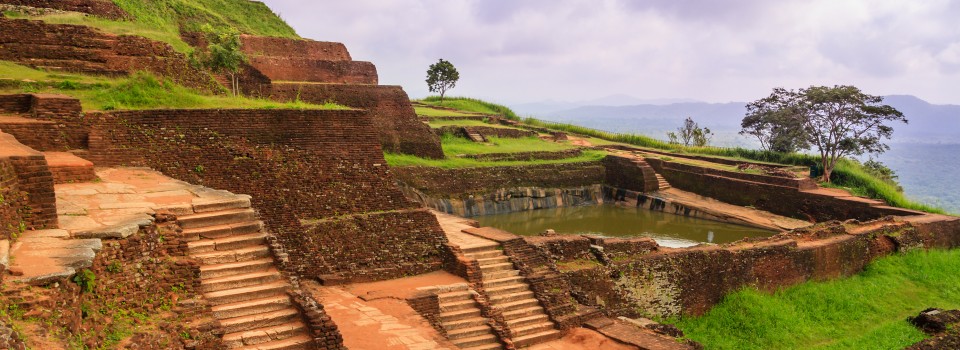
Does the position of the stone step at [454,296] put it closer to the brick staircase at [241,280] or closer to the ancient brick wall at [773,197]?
the brick staircase at [241,280]

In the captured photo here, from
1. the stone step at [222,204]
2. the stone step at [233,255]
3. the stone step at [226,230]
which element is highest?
the stone step at [222,204]

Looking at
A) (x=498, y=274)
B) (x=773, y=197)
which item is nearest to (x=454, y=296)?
(x=498, y=274)

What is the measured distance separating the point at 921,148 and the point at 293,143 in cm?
14781

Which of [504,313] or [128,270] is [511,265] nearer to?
[504,313]

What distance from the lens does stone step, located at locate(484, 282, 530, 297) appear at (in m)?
10.0

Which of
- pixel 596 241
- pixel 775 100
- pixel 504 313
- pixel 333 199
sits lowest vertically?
pixel 504 313

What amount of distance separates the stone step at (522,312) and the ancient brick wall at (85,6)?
9140 mm

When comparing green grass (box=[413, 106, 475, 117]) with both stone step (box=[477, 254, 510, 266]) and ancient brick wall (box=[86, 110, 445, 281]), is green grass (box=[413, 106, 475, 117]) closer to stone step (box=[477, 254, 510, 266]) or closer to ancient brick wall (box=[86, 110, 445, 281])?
stone step (box=[477, 254, 510, 266])

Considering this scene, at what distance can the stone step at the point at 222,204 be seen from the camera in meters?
7.09

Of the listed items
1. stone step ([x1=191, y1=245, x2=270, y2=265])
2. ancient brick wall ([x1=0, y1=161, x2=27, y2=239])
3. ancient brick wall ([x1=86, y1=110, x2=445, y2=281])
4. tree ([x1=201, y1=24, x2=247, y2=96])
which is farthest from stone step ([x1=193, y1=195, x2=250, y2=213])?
tree ([x1=201, y1=24, x2=247, y2=96])

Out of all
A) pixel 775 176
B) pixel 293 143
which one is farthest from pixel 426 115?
pixel 293 143

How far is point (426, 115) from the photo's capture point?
27062 millimetres

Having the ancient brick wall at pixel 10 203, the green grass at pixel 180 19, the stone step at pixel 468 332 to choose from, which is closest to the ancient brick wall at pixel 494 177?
the green grass at pixel 180 19

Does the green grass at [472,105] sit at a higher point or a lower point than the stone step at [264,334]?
higher
